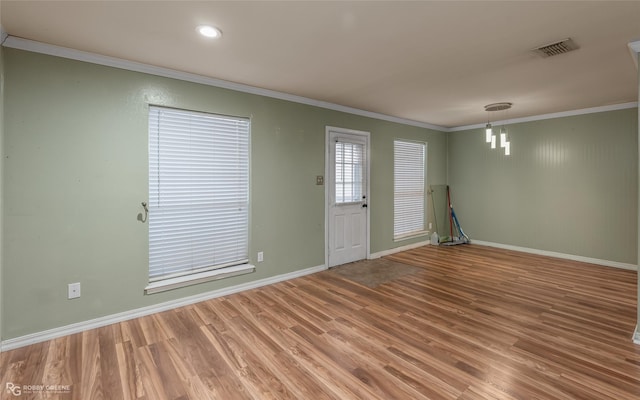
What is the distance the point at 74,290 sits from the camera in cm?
270

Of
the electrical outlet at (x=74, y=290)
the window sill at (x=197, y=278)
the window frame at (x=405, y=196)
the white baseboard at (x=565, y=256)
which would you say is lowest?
the white baseboard at (x=565, y=256)

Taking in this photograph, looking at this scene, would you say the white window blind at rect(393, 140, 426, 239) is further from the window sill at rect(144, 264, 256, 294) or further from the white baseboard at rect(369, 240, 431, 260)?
the window sill at rect(144, 264, 256, 294)

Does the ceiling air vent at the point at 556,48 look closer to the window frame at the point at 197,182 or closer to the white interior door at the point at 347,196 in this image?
the white interior door at the point at 347,196

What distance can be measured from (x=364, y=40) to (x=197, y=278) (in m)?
2.90

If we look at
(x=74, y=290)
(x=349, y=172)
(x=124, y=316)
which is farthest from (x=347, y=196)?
(x=74, y=290)

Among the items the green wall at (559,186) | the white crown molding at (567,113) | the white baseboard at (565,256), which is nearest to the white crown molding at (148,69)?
the white crown molding at (567,113)

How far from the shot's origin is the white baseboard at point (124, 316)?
2.49m

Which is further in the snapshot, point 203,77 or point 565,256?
point 565,256

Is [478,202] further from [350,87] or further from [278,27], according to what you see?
[278,27]

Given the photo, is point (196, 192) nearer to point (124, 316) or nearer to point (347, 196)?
point (124, 316)

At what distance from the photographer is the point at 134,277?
9.83ft

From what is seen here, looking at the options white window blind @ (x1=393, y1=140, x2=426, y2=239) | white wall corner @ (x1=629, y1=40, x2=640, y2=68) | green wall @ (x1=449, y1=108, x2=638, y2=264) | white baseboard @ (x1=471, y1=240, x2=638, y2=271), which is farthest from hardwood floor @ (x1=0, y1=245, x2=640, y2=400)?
white wall corner @ (x1=629, y1=40, x2=640, y2=68)

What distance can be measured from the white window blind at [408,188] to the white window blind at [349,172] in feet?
3.06

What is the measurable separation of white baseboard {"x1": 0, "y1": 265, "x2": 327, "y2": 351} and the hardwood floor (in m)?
0.09
